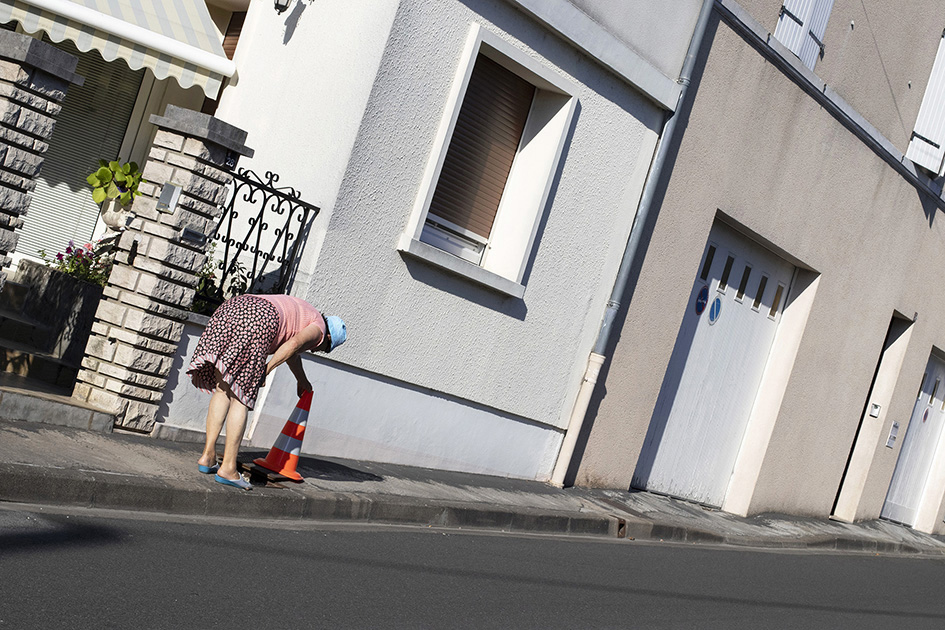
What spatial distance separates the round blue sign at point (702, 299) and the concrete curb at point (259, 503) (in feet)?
12.6

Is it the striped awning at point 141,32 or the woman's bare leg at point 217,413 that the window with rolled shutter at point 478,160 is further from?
the woman's bare leg at point 217,413

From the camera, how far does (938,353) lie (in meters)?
17.7

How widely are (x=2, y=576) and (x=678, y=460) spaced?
383 inches

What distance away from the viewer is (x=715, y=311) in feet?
42.0

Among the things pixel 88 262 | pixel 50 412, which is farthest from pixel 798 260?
pixel 50 412

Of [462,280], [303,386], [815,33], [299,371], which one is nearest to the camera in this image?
[299,371]

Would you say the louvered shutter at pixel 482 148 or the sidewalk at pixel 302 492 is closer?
the sidewalk at pixel 302 492

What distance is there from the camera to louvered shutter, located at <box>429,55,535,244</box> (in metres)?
9.43

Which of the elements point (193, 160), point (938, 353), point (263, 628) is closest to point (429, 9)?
point (193, 160)

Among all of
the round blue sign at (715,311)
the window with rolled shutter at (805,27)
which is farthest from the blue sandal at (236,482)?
the window with rolled shutter at (805,27)

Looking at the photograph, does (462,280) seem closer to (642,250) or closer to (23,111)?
(642,250)

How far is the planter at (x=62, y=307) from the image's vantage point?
27.9 ft

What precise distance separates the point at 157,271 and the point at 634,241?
5095 mm

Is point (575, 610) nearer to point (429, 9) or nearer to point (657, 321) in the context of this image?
point (429, 9)
